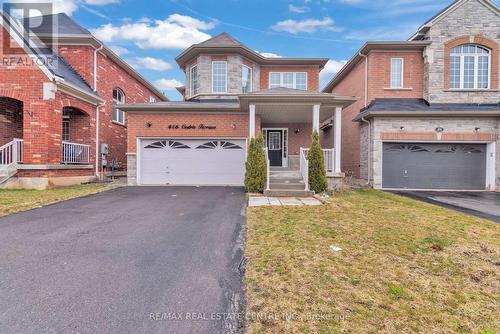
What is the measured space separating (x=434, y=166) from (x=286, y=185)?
26.4ft

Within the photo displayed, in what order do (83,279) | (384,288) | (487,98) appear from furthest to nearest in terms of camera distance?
(487,98)
(83,279)
(384,288)

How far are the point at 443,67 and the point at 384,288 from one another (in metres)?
14.9

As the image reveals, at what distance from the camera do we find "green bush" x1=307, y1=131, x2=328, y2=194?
30.5ft

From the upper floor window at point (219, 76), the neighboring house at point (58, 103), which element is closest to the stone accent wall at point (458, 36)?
the upper floor window at point (219, 76)

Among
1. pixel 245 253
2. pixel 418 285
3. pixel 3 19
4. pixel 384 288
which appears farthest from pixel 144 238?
pixel 3 19

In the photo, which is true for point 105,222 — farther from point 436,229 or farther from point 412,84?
point 412,84

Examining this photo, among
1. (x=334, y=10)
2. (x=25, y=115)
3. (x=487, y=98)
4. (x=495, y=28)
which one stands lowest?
(x=25, y=115)

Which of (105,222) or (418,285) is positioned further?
(105,222)

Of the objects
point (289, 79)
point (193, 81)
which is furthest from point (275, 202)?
point (193, 81)

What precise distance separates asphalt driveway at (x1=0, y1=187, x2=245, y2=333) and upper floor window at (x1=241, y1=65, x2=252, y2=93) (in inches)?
419

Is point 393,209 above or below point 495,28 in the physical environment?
below

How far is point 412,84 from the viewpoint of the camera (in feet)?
45.0

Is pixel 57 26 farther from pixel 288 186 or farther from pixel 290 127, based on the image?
pixel 288 186

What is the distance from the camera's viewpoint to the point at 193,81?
15383 mm
